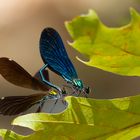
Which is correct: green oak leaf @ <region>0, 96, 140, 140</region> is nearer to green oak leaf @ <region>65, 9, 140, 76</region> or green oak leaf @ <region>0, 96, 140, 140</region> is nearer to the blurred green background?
green oak leaf @ <region>65, 9, 140, 76</region>

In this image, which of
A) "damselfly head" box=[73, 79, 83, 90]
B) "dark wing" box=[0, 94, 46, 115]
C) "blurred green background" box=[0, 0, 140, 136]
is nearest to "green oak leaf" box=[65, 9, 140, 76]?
"damselfly head" box=[73, 79, 83, 90]

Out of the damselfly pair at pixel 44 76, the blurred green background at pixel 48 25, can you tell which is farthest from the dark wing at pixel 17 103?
the blurred green background at pixel 48 25

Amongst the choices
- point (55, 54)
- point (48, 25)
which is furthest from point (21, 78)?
point (48, 25)

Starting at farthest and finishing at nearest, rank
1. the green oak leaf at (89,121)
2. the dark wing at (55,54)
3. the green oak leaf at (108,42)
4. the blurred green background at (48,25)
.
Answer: the blurred green background at (48,25) → the green oak leaf at (89,121) → the dark wing at (55,54) → the green oak leaf at (108,42)

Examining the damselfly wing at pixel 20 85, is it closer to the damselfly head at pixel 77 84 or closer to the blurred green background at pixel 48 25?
the damselfly head at pixel 77 84

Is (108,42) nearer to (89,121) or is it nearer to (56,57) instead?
(56,57)

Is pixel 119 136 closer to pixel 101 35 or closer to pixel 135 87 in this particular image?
pixel 101 35

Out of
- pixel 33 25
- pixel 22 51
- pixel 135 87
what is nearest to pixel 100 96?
pixel 135 87
